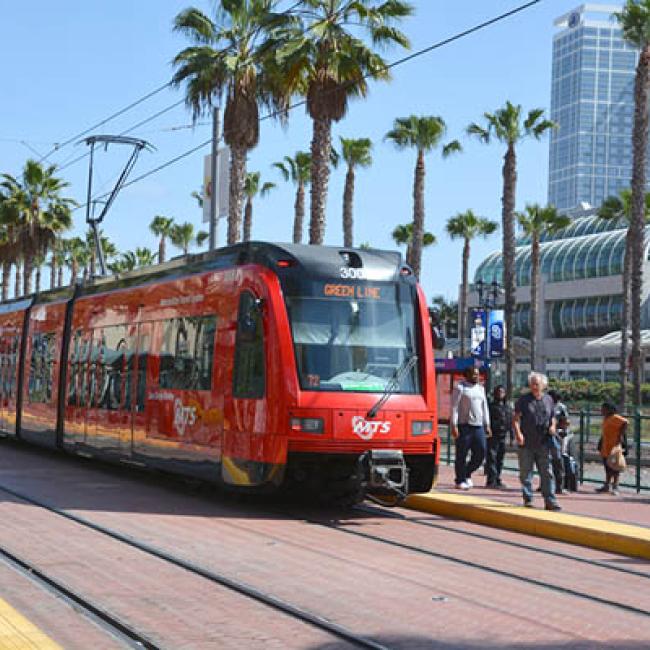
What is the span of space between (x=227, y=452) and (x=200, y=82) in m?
20.9

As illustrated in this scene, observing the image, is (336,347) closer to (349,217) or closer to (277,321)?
(277,321)

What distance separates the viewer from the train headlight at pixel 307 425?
1348cm

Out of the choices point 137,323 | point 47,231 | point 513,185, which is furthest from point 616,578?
point 47,231

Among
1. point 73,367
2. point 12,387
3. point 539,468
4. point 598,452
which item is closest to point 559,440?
point 539,468

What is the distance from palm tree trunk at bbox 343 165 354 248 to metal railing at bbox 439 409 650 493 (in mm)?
19418

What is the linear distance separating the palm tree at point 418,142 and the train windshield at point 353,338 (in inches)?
1354

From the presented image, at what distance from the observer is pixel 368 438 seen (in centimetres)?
1376

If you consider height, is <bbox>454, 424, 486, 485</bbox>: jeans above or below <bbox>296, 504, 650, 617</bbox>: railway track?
above

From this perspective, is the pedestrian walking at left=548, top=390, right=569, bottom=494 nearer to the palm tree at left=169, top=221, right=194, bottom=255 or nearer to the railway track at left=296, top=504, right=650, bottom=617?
the railway track at left=296, top=504, right=650, bottom=617

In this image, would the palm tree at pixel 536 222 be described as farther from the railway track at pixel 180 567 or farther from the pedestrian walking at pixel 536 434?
the railway track at pixel 180 567

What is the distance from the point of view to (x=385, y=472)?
1361 centimetres

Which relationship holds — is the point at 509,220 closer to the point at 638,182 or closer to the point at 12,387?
the point at 638,182

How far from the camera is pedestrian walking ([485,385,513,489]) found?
60.3ft

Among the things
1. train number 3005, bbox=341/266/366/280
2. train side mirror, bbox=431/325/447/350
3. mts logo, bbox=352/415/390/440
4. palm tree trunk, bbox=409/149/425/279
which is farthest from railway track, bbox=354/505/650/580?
palm tree trunk, bbox=409/149/425/279
